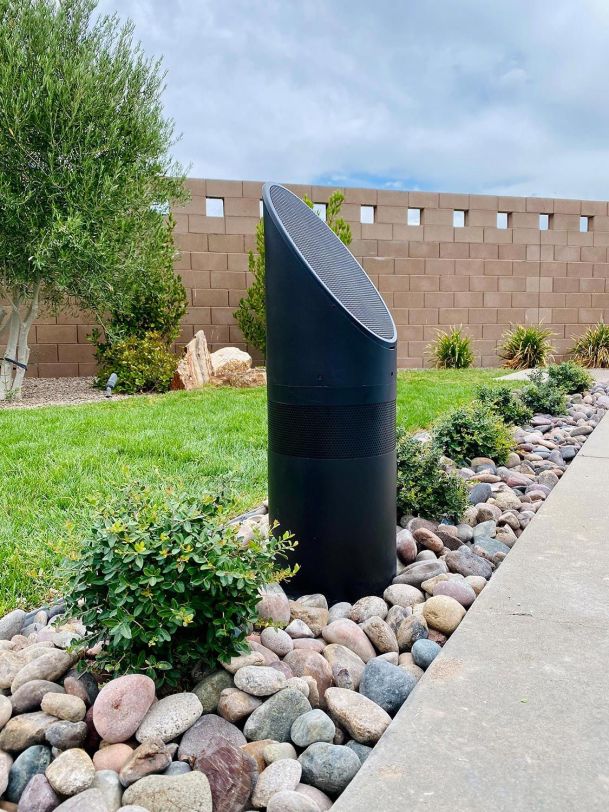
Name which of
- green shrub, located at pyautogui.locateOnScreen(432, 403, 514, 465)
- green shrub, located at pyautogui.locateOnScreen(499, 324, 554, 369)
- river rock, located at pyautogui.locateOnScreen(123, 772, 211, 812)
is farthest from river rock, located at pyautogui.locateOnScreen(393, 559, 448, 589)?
green shrub, located at pyautogui.locateOnScreen(499, 324, 554, 369)

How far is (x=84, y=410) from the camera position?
23.1 ft

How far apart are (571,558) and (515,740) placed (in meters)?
1.29

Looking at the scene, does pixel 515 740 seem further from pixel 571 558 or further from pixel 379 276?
pixel 379 276

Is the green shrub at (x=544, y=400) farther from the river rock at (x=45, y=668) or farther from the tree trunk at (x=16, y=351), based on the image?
the tree trunk at (x=16, y=351)

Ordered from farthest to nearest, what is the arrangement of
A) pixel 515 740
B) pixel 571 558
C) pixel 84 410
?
1. pixel 84 410
2. pixel 571 558
3. pixel 515 740

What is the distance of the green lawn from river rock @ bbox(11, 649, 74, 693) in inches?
9.0

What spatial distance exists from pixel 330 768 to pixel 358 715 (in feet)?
0.68

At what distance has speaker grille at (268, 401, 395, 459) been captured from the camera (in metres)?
2.30

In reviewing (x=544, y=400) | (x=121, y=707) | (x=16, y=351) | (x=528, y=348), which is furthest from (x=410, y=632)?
(x=528, y=348)

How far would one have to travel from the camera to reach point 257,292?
1084cm

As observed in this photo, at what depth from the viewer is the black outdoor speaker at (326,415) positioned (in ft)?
7.47

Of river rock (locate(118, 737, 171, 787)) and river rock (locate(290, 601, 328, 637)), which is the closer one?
river rock (locate(118, 737, 171, 787))

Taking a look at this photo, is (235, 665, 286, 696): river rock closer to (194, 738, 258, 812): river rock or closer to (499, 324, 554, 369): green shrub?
(194, 738, 258, 812): river rock

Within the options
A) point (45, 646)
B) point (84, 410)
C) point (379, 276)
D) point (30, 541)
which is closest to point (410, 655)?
point (45, 646)
